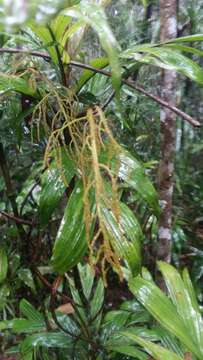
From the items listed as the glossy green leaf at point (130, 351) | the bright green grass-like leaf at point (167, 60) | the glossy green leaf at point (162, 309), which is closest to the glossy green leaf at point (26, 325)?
the glossy green leaf at point (130, 351)

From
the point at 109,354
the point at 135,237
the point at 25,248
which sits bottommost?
the point at 109,354

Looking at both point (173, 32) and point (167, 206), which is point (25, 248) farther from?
point (173, 32)

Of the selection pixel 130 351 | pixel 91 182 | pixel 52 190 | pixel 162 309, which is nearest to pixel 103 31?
pixel 91 182

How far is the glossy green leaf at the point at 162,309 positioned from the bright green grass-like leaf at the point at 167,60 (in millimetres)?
434

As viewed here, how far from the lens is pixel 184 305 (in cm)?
86

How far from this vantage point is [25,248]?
3.21ft

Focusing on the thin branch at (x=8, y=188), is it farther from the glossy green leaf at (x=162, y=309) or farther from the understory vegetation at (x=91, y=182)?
the glossy green leaf at (x=162, y=309)

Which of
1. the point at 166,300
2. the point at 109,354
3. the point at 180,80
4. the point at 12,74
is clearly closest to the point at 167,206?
the point at 166,300

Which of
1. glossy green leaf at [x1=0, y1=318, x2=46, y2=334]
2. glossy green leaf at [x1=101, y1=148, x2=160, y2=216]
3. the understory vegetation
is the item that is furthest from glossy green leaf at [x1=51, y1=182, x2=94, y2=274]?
glossy green leaf at [x1=0, y1=318, x2=46, y2=334]

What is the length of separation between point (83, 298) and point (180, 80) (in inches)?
54.1

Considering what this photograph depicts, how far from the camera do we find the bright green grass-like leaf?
623mm

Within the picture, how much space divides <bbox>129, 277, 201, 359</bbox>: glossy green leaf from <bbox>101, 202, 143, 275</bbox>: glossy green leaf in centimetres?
20

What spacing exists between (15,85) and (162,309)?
51 cm

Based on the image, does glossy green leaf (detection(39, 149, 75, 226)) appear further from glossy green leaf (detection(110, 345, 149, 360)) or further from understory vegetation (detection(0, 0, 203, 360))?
glossy green leaf (detection(110, 345, 149, 360))
